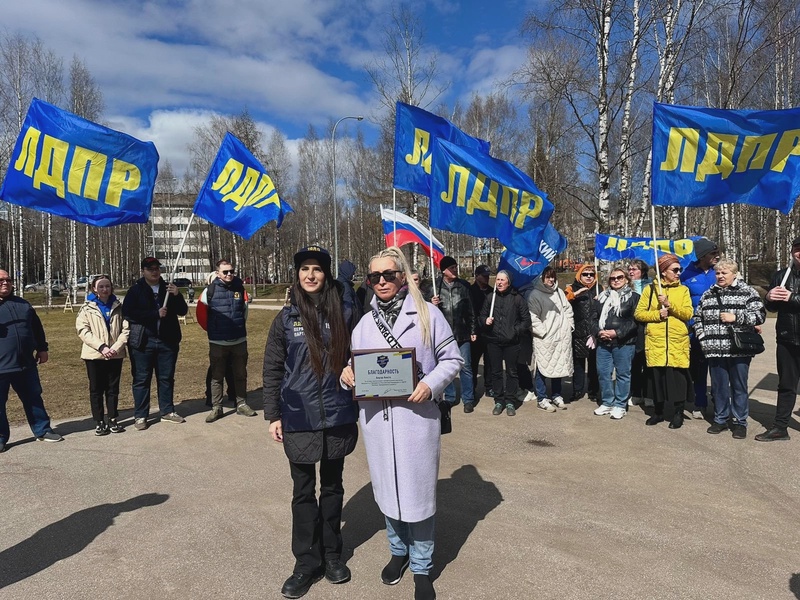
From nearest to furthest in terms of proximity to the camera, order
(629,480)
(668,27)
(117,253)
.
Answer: (629,480)
(668,27)
(117,253)

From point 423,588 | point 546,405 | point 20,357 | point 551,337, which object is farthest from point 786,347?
point 20,357

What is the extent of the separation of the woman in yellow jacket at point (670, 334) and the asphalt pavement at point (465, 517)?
0.49m

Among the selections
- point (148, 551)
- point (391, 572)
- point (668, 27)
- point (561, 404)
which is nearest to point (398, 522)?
point (391, 572)

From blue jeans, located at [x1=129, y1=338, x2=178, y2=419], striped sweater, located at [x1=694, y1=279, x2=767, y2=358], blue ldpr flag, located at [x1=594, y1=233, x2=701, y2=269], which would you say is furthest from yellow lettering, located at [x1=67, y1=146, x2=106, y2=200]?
blue ldpr flag, located at [x1=594, y1=233, x2=701, y2=269]

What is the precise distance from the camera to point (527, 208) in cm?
667

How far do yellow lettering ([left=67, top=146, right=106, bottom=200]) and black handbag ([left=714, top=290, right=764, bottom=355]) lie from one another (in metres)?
7.40

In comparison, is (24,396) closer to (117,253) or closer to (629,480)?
(629,480)

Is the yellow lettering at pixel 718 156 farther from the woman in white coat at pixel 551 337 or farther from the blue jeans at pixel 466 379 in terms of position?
the blue jeans at pixel 466 379

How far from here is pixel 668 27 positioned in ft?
47.1

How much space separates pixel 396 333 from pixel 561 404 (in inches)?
200

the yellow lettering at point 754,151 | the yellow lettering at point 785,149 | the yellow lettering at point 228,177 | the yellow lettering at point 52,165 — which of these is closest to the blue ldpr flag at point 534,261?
the yellow lettering at point 754,151

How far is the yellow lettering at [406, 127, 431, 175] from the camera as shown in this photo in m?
7.43

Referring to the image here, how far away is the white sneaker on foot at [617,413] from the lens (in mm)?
6727

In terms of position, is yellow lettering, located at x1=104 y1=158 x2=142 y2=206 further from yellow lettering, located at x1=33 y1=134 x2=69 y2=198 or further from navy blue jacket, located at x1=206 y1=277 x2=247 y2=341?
navy blue jacket, located at x1=206 y1=277 x2=247 y2=341
